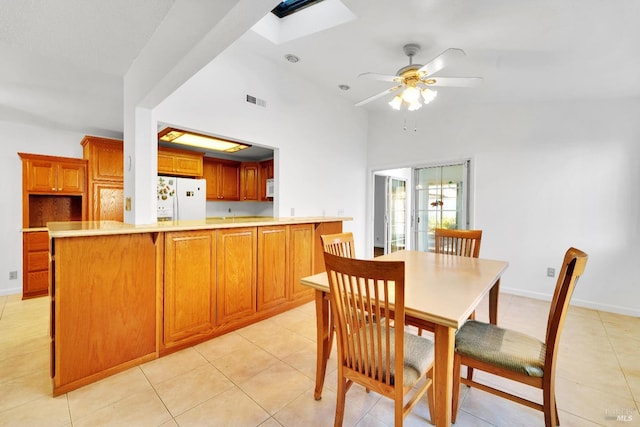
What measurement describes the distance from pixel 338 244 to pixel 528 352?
1.26 metres

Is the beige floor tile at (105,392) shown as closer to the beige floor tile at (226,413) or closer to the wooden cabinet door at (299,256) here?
the beige floor tile at (226,413)

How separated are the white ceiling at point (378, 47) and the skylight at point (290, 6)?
0.82ft

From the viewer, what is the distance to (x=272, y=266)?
9.80ft

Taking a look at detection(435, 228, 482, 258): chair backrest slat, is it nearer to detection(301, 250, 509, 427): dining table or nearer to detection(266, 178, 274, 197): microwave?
detection(301, 250, 509, 427): dining table

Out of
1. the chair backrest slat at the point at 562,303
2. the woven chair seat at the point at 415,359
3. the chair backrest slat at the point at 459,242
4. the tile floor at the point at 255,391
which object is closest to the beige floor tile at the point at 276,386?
the tile floor at the point at 255,391

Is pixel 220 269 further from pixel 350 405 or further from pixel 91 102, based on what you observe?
pixel 91 102

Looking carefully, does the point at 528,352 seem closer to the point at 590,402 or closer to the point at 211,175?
the point at 590,402

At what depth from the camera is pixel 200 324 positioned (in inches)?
94.3

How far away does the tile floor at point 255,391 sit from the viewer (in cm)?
158

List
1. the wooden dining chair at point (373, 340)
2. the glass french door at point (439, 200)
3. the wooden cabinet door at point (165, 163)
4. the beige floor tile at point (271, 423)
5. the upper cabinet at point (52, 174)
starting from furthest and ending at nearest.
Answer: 1. the wooden cabinet door at point (165, 163)
2. the glass french door at point (439, 200)
3. the upper cabinet at point (52, 174)
4. the beige floor tile at point (271, 423)
5. the wooden dining chair at point (373, 340)

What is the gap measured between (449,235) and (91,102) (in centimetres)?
432

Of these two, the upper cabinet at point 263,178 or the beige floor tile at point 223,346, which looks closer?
the beige floor tile at point 223,346

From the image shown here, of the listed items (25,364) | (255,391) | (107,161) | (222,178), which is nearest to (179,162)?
(107,161)

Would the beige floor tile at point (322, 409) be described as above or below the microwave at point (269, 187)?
below
